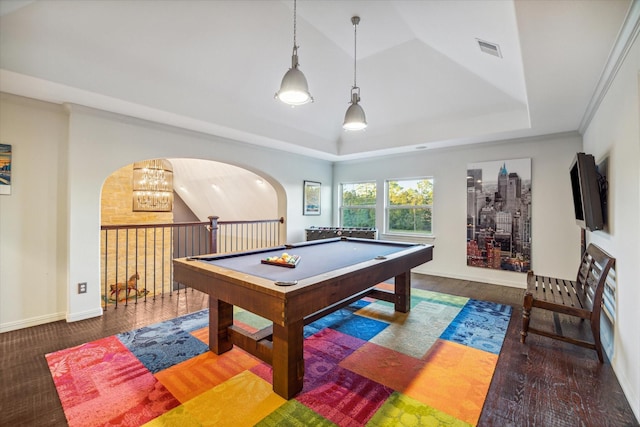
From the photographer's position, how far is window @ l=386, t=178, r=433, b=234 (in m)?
5.81

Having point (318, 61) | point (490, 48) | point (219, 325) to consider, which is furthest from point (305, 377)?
point (318, 61)

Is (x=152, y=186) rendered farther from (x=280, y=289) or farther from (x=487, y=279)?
(x=487, y=279)

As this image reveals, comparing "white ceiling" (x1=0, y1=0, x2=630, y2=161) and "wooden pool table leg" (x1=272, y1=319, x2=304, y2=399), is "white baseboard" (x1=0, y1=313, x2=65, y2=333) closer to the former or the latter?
"white ceiling" (x1=0, y1=0, x2=630, y2=161)

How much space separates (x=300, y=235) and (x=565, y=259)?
14.9ft

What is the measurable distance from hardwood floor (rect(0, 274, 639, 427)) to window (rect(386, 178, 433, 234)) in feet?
8.82

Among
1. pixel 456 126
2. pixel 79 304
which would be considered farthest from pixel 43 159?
pixel 456 126

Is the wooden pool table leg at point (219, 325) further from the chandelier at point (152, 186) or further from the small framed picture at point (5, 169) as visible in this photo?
the chandelier at point (152, 186)

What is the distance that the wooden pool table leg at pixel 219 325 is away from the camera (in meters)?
2.51

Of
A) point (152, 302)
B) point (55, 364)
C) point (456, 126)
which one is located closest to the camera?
point (55, 364)

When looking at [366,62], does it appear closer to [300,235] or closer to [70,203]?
[300,235]

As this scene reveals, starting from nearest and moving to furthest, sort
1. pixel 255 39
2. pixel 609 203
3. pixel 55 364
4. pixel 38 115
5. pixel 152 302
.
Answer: pixel 55 364 < pixel 609 203 < pixel 38 115 < pixel 255 39 < pixel 152 302

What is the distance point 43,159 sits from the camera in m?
3.25

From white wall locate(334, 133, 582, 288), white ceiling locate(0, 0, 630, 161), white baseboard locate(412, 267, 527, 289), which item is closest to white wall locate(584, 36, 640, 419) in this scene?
white ceiling locate(0, 0, 630, 161)

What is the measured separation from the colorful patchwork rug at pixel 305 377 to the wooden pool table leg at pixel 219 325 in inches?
3.1
